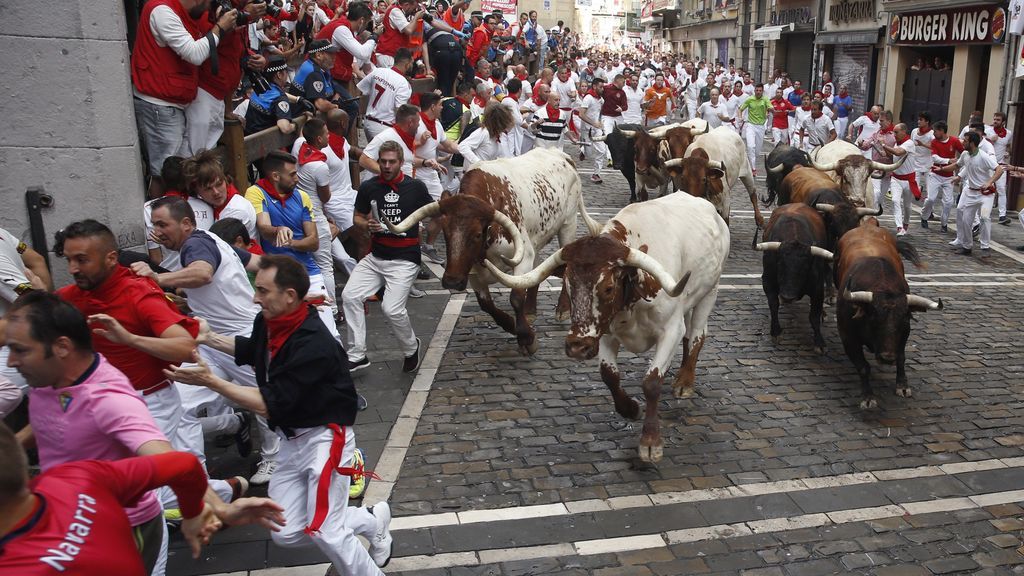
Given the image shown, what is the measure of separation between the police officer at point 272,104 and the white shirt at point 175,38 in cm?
235

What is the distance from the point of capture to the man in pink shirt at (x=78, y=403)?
3.49 m

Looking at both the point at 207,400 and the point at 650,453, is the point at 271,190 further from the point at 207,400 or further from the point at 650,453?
the point at 650,453

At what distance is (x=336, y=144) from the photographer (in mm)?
9508

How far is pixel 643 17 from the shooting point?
253 ft

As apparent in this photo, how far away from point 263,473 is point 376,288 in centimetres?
230

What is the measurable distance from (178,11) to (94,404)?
16.8 feet

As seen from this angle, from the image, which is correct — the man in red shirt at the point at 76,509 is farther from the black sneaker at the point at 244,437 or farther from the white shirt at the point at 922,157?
the white shirt at the point at 922,157

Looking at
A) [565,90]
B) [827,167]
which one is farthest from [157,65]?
[565,90]

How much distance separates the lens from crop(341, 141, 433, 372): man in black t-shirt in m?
7.70

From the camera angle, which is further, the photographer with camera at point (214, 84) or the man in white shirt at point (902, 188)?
the man in white shirt at point (902, 188)

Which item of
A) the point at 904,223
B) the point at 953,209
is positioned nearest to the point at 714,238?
the point at 904,223

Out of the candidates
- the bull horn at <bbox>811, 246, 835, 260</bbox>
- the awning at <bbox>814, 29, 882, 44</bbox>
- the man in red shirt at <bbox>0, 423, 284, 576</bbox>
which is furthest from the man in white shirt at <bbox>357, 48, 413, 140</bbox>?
the awning at <bbox>814, 29, 882, 44</bbox>

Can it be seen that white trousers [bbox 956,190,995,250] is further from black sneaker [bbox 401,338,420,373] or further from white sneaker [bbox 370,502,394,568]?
white sneaker [bbox 370,502,394,568]

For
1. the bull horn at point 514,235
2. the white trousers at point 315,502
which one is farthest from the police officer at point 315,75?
the white trousers at point 315,502
